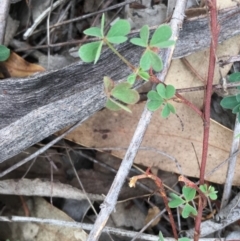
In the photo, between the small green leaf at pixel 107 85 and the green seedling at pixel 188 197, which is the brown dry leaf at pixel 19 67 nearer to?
the small green leaf at pixel 107 85

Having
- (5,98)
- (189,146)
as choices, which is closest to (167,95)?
(189,146)

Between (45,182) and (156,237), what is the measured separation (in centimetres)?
53

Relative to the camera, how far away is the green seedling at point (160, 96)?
4.51 feet

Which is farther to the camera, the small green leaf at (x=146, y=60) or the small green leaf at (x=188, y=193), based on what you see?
the small green leaf at (x=188, y=193)

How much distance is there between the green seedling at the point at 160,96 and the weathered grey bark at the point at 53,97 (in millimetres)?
192

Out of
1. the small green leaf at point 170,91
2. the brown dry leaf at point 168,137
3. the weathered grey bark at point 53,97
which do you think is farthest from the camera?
the brown dry leaf at point 168,137

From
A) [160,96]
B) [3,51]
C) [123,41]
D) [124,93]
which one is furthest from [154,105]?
[3,51]

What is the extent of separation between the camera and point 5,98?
59.9 inches

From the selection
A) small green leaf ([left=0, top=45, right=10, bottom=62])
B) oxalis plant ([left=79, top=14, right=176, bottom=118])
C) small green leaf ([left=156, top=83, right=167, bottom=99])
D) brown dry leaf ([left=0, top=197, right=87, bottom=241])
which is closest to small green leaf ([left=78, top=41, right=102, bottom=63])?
oxalis plant ([left=79, top=14, right=176, bottom=118])

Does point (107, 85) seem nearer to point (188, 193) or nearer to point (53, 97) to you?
point (53, 97)

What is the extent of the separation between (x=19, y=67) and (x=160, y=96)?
0.73 meters

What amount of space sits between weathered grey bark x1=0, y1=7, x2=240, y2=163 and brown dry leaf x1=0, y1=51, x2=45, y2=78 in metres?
0.28

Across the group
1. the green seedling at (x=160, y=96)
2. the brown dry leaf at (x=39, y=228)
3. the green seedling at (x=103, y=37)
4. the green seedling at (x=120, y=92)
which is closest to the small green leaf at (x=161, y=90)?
the green seedling at (x=160, y=96)

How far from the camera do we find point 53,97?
153cm
